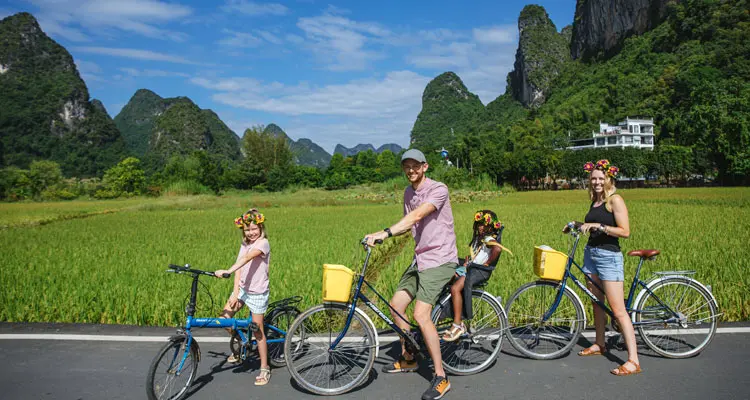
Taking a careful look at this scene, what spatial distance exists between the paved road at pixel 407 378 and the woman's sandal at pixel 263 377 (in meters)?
0.06

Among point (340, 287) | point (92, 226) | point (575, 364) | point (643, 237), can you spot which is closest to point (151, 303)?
point (340, 287)

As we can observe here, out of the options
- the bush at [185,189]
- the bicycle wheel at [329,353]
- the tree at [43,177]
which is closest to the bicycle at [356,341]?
the bicycle wheel at [329,353]

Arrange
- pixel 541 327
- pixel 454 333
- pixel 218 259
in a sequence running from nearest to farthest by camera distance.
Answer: pixel 454 333, pixel 541 327, pixel 218 259

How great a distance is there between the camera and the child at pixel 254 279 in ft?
11.4

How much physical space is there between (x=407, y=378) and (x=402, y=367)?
0.12 metres

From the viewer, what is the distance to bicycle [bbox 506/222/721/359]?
12.6 ft

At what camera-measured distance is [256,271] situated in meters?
3.57

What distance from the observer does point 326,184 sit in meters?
53.6

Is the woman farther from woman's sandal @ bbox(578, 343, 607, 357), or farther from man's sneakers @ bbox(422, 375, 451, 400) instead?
man's sneakers @ bbox(422, 375, 451, 400)

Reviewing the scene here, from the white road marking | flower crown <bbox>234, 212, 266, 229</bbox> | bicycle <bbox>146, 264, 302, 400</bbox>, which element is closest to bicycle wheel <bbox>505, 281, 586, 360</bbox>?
the white road marking

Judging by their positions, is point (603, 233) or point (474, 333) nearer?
point (474, 333)

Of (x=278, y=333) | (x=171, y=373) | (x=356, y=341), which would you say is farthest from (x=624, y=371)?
(x=171, y=373)

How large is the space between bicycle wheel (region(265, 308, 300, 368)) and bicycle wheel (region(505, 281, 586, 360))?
177cm

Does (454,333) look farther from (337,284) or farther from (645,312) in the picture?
(645,312)
